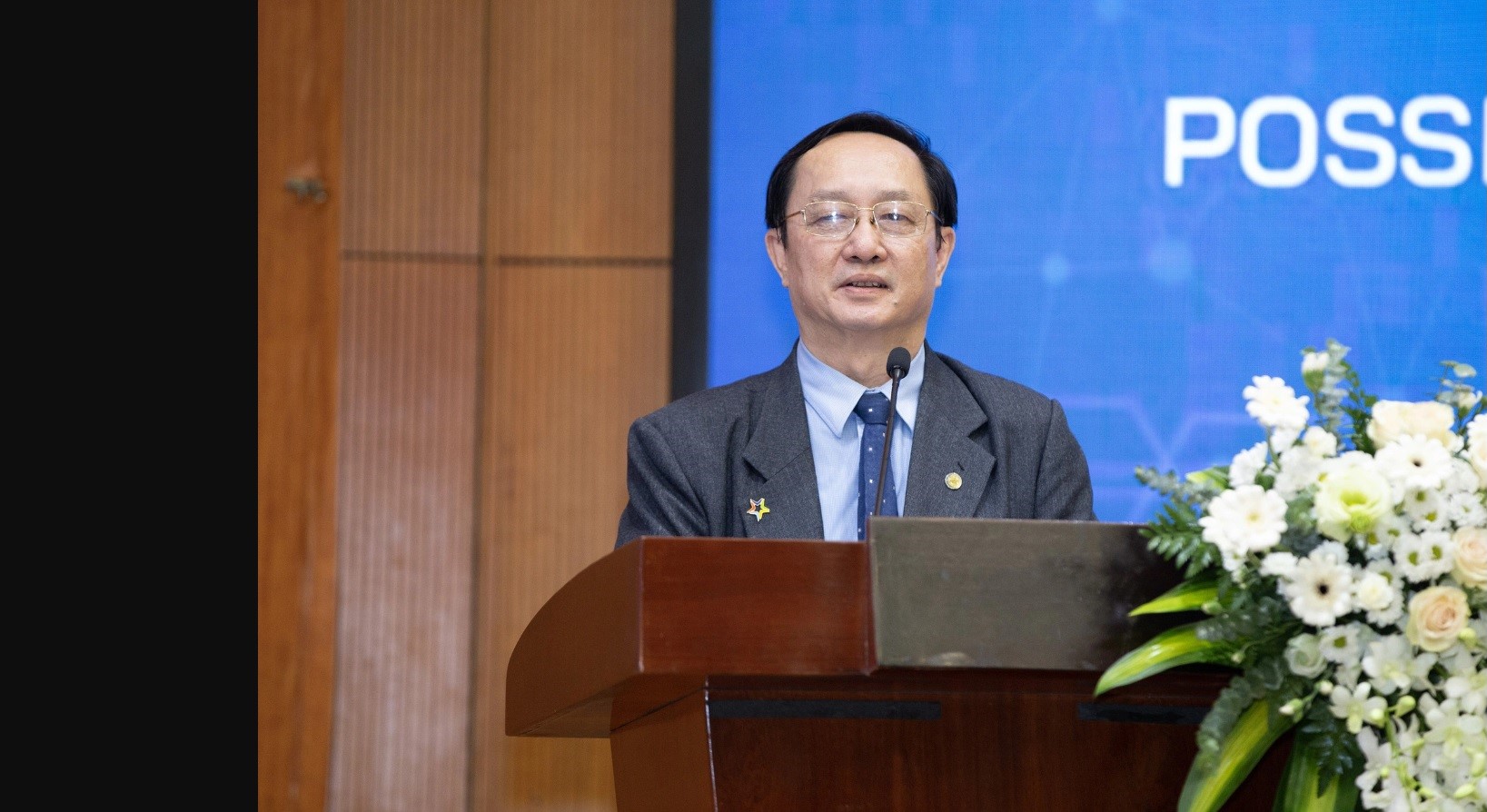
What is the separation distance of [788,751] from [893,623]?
0.17 metres

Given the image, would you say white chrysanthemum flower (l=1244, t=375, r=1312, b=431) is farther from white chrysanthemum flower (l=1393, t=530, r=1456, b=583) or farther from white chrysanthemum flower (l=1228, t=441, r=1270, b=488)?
white chrysanthemum flower (l=1393, t=530, r=1456, b=583)

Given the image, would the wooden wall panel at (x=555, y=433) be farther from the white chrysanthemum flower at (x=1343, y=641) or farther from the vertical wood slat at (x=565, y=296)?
the white chrysanthemum flower at (x=1343, y=641)

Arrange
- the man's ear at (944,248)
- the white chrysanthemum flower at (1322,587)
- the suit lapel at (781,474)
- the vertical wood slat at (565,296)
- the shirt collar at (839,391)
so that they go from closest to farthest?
the white chrysanthemum flower at (1322,587), the suit lapel at (781,474), the shirt collar at (839,391), the man's ear at (944,248), the vertical wood slat at (565,296)

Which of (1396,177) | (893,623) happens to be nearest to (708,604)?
(893,623)

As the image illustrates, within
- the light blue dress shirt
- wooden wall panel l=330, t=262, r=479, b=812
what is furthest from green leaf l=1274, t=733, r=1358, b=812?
wooden wall panel l=330, t=262, r=479, b=812

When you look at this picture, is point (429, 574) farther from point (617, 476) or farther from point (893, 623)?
point (893, 623)

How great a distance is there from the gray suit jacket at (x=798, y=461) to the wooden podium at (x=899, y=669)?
0.63 m

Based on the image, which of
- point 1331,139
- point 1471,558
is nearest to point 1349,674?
point 1471,558

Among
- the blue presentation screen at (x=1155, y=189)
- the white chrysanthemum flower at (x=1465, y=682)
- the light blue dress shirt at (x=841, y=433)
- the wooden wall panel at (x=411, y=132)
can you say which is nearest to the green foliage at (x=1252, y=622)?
the white chrysanthemum flower at (x=1465, y=682)

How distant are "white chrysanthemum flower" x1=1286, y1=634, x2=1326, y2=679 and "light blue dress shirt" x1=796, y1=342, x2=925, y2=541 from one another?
3.02 feet

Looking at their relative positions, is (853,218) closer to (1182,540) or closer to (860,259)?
(860,259)

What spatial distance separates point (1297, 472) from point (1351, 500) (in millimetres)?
58

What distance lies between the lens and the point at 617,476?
308 centimetres

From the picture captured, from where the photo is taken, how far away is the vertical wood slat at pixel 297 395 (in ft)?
9.85
